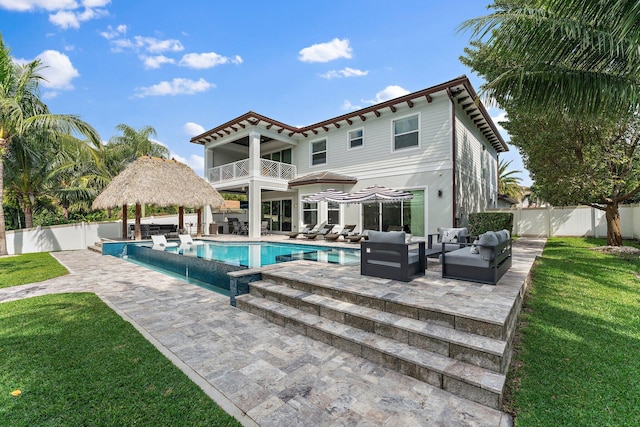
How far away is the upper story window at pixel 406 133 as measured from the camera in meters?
13.9

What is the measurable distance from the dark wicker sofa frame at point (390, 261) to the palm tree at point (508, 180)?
34363 mm

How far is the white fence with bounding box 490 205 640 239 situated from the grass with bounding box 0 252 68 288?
22786mm

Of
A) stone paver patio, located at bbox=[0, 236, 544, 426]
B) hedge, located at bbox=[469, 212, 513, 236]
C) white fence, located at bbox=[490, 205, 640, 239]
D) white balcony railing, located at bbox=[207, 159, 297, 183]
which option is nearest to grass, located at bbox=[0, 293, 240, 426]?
stone paver patio, located at bbox=[0, 236, 544, 426]

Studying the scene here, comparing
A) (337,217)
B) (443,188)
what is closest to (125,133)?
(337,217)

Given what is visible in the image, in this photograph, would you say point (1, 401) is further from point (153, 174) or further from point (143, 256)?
point (153, 174)

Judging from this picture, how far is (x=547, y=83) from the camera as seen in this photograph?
20.8 ft

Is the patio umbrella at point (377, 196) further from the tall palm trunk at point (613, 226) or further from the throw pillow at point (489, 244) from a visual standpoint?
the tall palm trunk at point (613, 226)

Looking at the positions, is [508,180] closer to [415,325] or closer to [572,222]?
[572,222]

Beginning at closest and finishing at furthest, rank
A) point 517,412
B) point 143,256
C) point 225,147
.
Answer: point 517,412 → point 143,256 → point 225,147

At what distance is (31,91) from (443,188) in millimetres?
19165

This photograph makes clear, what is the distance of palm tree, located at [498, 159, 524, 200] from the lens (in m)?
34.6

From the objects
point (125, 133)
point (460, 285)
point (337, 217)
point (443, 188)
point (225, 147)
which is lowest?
point (460, 285)

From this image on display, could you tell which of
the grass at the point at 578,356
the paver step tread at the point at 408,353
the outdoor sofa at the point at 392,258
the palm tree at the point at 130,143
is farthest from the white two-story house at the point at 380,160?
the paver step tread at the point at 408,353

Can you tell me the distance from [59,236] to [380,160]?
1866 centimetres
